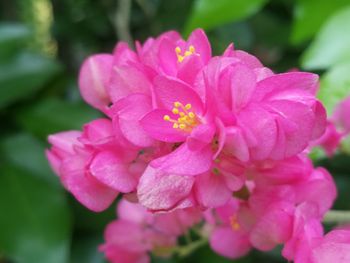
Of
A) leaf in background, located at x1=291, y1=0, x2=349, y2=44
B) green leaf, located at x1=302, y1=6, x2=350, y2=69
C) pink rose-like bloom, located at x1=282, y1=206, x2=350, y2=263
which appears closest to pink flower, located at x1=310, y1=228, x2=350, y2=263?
pink rose-like bloom, located at x1=282, y1=206, x2=350, y2=263

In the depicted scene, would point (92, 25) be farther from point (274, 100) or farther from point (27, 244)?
point (274, 100)

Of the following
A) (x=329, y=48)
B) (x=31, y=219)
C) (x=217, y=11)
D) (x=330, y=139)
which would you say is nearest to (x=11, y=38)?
(x=31, y=219)

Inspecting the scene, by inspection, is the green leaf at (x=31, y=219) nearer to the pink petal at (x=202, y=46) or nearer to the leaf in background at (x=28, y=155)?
the leaf in background at (x=28, y=155)

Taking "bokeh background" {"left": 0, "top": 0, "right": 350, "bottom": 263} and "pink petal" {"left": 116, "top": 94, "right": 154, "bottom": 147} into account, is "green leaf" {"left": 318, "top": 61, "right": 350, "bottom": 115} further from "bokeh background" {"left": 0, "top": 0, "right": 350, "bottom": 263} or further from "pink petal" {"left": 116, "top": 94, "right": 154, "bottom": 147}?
"pink petal" {"left": 116, "top": 94, "right": 154, "bottom": 147}

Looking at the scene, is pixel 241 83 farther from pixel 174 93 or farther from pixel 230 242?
pixel 230 242

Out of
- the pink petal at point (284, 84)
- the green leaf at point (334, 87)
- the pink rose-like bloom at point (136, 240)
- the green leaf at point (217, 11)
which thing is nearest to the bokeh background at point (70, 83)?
the green leaf at point (217, 11)

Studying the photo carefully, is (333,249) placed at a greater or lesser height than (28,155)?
greater
